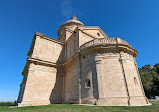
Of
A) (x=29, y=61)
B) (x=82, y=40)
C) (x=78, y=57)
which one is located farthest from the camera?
(x=82, y=40)

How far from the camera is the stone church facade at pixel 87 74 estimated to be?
10.7m

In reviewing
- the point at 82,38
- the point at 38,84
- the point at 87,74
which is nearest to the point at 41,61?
the point at 38,84

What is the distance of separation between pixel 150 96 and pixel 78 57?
3466cm

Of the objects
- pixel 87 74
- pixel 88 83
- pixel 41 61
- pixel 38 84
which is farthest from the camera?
pixel 41 61

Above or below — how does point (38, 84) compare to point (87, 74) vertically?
below

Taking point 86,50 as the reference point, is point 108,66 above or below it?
below

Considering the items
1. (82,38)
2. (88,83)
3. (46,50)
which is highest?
(82,38)

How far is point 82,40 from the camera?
657 inches

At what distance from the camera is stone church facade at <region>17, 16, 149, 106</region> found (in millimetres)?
10723

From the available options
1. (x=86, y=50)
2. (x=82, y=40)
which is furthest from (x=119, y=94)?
(x=82, y=40)

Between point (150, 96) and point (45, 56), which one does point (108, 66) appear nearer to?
point (45, 56)

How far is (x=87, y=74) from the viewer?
12.6 metres

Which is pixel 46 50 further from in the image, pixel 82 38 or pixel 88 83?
pixel 88 83

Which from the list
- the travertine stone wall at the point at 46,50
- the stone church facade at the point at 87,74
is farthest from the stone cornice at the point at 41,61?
the travertine stone wall at the point at 46,50
